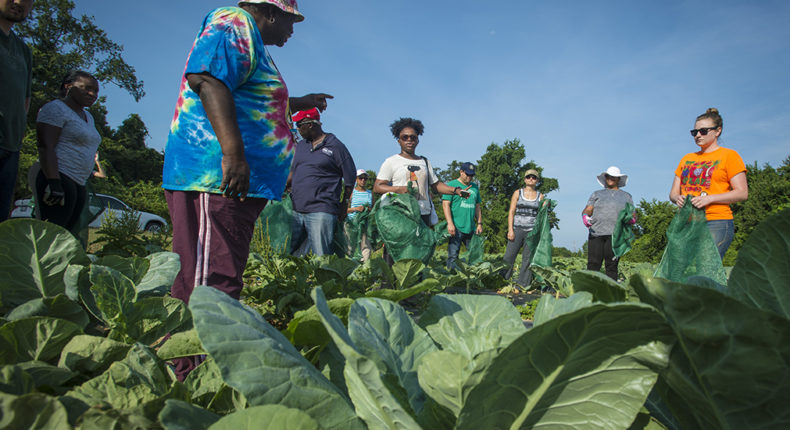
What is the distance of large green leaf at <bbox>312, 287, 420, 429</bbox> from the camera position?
392 millimetres

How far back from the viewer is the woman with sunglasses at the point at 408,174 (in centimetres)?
515

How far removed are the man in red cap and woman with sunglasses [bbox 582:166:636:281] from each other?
3919 millimetres

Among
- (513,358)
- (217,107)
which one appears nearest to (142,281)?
(513,358)

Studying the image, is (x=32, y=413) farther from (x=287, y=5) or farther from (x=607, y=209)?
(x=607, y=209)

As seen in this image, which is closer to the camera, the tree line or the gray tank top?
the gray tank top

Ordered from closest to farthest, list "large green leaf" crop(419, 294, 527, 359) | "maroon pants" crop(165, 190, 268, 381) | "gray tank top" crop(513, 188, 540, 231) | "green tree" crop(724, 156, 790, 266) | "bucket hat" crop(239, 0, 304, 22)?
"large green leaf" crop(419, 294, 527, 359), "maroon pants" crop(165, 190, 268, 381), "bucket hat" crop(239, 0, 304, 22), "gray tank top" crop(513, 188, 540, 231), "green tree" crop(724, 156, 790, 266)

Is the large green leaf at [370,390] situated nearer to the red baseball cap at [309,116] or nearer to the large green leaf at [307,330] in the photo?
the large green leaf at [307,330]

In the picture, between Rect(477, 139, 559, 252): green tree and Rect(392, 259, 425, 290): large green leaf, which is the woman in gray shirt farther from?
Rect(477, 139, 559, 252): green tree

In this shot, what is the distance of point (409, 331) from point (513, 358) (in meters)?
0.23

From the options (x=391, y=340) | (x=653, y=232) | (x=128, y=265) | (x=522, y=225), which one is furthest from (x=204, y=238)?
(x=653, y=232)

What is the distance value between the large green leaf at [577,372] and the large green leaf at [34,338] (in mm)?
617

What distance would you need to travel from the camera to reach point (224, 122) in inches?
70.3

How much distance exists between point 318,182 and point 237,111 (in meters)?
2.45

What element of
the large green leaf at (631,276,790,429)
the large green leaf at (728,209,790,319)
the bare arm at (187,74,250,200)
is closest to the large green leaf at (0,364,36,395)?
the large green leaf at (631,276,790,429)
